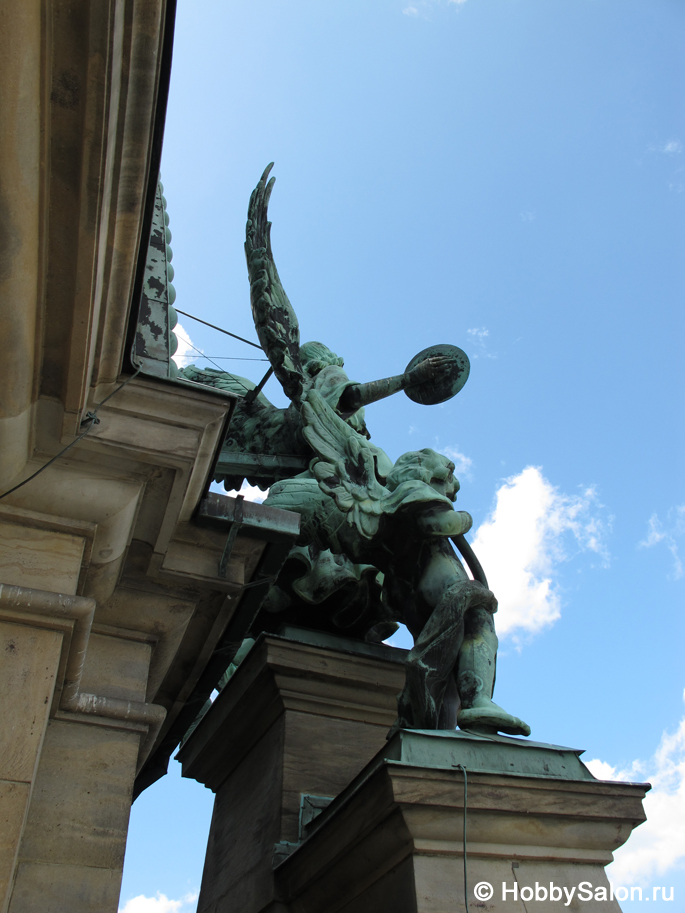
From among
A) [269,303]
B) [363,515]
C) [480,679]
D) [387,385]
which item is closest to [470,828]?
[480,679]

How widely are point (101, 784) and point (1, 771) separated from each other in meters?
0.73

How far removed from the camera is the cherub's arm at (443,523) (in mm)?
5043

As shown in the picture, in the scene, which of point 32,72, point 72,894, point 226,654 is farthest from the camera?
point 226,654

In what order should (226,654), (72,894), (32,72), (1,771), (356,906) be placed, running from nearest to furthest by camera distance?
(32,72), (1,771), (72,894), (356,906), (226,654)

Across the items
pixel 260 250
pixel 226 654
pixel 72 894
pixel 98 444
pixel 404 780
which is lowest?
pixel 72 894

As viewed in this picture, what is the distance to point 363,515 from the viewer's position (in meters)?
5.25

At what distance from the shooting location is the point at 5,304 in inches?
105

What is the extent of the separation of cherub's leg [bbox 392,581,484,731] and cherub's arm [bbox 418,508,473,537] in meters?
0.33

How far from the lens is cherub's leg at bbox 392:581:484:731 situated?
4.58m

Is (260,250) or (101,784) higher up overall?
(260,250)

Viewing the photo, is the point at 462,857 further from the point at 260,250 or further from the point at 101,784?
the point at 260,250

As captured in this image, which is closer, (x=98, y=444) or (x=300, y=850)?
(x=98, y=444)

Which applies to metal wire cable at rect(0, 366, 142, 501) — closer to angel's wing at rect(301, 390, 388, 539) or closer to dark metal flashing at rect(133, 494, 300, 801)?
dark metal flashing at rect(133, 494, 300, 801)

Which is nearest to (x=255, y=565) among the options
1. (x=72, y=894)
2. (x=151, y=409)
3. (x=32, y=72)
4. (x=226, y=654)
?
(x=226, y=654)
